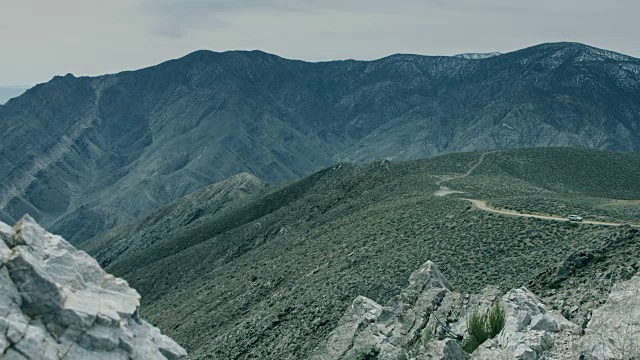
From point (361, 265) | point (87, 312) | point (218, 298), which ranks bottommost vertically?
point (218, 298)

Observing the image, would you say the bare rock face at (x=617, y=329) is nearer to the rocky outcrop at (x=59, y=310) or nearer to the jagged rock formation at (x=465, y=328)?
the jagged rock formation at (x=465, y=328)

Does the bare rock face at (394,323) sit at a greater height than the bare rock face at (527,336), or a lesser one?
lesser

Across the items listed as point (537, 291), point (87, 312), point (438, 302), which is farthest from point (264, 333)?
point (87, 312)

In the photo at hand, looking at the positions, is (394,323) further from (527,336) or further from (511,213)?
(511,213)

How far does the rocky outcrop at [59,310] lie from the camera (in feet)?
73.2

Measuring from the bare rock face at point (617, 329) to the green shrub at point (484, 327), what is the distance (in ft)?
21.1

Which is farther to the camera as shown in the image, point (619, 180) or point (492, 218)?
point (619, 180)

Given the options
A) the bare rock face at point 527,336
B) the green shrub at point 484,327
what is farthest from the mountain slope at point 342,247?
the bare rock face at point 527,336

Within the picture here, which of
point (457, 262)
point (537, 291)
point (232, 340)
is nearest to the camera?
point (537, 291)

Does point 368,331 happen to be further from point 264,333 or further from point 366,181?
point 366,181

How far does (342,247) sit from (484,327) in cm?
3820

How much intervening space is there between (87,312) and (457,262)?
110 feet

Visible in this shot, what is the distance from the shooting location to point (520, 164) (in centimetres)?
11288

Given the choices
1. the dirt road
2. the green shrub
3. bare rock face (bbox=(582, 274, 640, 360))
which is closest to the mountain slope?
the dirt road
